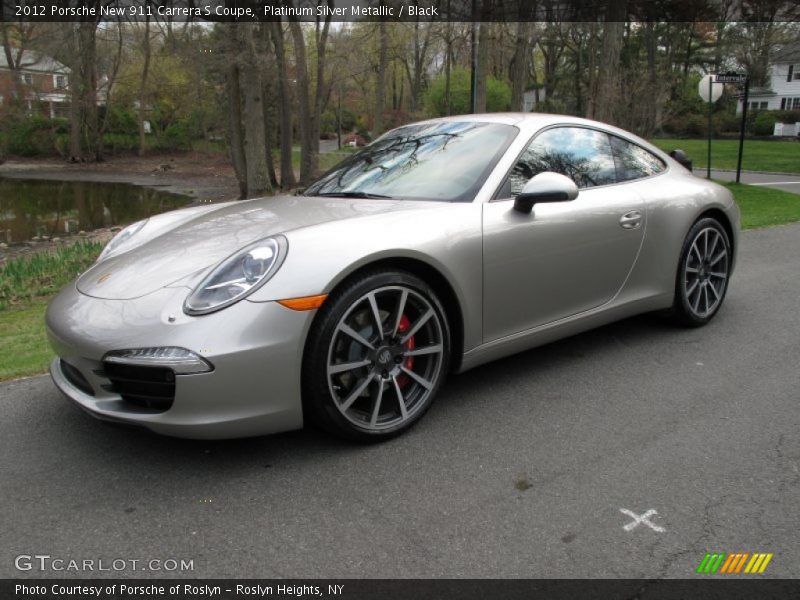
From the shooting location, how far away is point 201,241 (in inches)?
123

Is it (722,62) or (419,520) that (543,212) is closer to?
(419,520)

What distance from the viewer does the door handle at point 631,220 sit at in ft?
12.7

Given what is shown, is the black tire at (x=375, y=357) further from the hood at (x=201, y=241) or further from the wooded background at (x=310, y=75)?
the wooded background at (x=310, y=75)

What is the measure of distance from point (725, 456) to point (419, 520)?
1.41 m

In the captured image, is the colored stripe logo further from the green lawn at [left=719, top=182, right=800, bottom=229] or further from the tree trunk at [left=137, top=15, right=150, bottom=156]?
the tree trunk at [left=137, top=15, right=150, bottom=156]

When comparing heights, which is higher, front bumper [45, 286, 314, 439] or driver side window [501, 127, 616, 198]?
driver side window [501, 127, 616, 198]

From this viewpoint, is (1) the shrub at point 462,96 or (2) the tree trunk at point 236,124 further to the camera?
(1) the shrub at point 462,96


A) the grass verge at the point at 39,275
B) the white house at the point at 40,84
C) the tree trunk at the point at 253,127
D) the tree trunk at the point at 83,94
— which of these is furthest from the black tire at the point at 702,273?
the white house at the point at 40,84

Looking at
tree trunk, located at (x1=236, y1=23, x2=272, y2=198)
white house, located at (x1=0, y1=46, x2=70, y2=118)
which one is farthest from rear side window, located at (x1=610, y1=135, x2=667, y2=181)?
white house, located at (x1=0, y1=46, x2=70, y2=118)

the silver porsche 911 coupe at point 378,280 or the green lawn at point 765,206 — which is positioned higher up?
the silver porsche 911 coupe at point 378,280

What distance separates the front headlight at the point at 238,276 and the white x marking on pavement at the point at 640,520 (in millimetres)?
1618

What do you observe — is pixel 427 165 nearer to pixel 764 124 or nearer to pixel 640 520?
pixel 640 520

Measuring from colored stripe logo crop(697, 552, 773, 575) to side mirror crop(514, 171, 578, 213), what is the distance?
170 cm

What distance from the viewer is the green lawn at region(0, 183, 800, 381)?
4254 millimetres
